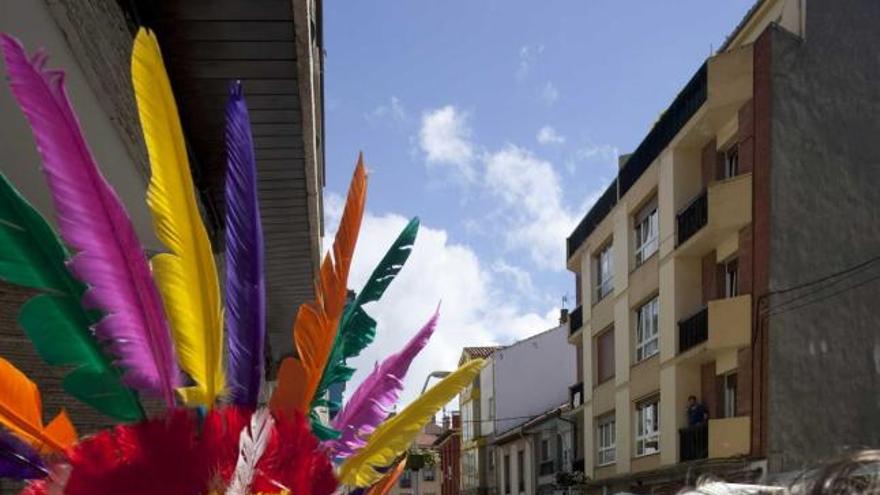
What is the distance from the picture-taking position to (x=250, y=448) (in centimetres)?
152

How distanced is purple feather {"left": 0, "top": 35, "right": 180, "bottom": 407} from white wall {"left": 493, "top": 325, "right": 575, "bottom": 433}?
3922 cm

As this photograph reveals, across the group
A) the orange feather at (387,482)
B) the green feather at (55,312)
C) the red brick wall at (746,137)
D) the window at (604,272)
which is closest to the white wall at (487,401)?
the window at (604,272)

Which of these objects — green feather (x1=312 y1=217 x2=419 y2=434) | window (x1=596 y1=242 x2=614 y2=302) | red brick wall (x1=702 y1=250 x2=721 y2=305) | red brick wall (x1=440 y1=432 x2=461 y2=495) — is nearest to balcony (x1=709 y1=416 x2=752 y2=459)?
red brick wall (x1=702 y1=250 x2=721 y2=305)

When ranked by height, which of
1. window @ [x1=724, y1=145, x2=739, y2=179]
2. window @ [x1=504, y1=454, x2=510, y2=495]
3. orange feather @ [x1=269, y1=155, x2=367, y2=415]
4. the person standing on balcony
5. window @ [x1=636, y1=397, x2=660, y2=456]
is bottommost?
window @ [x1=504, y1=454, x2=510, y2=495]

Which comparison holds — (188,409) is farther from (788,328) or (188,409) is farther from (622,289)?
(622,289)

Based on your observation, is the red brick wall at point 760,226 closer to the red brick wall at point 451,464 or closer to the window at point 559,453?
the window at point 559,453

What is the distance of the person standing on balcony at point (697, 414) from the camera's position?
18.3m

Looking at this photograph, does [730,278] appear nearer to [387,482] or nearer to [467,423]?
[387,482]

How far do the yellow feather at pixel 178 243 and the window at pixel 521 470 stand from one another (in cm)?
3705

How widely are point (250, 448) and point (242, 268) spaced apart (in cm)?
36

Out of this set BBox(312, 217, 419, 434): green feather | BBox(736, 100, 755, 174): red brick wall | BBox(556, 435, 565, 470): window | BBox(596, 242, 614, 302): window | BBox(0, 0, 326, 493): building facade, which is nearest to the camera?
BBox(312, 217, 419, 434): green feather

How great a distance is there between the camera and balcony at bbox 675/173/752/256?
17031 mm

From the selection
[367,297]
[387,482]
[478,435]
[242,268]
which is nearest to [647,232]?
[367,297]

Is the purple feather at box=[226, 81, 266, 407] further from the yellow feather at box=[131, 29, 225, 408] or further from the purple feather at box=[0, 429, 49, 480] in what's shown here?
the purple feather at box=[0, 429, 49, 480]
